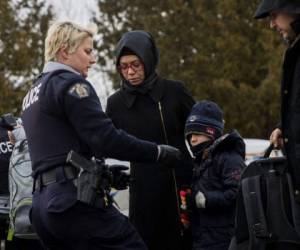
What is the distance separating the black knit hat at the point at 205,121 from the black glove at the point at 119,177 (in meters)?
1.00

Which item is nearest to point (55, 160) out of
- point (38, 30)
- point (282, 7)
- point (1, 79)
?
point (282, 7)

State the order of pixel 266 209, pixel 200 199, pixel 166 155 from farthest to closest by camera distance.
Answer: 1. pixel 200 199
2. pixel 166 155
3. pixel 266 209

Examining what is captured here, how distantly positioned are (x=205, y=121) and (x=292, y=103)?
5.65 ft

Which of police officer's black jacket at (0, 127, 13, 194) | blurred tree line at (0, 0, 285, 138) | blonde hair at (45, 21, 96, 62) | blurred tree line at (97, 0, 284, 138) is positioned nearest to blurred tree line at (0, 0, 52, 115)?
blurred tree line at (0, 0, 285, 138)

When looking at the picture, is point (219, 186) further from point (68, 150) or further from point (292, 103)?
point (292, 103)

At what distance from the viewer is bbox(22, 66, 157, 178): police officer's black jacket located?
14.3 ft

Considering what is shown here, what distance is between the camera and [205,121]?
5645 mm

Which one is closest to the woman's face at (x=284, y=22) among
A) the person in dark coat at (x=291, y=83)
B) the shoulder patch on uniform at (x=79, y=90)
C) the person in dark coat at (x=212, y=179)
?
the person in dark coat at (x=291, y=83)

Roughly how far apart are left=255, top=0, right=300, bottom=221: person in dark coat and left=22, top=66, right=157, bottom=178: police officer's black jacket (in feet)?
2.80

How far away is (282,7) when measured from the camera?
13.1ft

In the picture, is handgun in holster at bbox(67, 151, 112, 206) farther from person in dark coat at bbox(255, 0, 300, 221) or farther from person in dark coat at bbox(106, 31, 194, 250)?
person in dark coat at bbox(106, 31, 194, 250)

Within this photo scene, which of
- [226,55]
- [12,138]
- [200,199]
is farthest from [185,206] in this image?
[226,55]

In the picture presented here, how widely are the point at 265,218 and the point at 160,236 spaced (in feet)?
5.81

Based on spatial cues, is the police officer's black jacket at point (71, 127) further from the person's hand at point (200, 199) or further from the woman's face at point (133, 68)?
the woman's face at point (133, 68)
